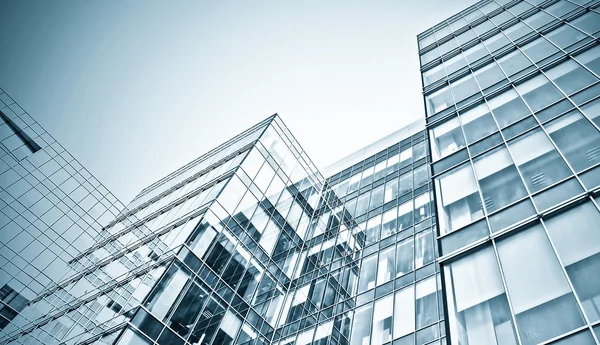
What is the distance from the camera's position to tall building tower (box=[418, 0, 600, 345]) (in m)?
8.14

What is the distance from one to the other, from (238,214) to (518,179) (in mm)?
15755

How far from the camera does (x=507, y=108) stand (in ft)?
50.7

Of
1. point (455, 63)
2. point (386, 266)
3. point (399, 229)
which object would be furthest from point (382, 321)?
point (455, 63)

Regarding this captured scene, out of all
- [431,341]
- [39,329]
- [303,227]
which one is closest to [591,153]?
[431,341]

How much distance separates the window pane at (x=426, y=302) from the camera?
15938 millimetres

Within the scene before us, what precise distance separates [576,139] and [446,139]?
5.34 meters

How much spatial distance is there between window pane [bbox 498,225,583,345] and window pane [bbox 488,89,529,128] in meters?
6.25

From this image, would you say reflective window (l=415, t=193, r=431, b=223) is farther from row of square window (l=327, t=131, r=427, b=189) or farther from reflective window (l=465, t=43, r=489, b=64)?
reflective window (l=465, t=43, r=489, b=64)

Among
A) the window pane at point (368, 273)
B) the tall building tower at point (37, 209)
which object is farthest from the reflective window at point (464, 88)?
the tall building tower at point (37, 209)

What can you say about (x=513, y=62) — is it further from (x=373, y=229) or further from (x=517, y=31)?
(x=373, y=229)

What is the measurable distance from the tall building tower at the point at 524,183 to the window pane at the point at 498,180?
4 cm

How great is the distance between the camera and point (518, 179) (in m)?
11.6

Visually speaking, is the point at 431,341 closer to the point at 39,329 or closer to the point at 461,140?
the point at 461,140

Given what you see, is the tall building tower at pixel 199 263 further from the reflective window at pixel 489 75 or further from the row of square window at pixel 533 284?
the reflective window at pixel 489 75
